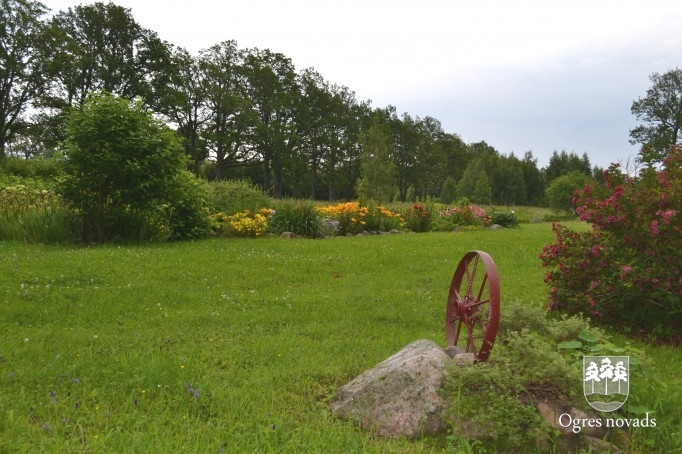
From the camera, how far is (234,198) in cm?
1472

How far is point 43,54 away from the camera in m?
30.3

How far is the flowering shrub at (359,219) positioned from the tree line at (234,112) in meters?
8.32

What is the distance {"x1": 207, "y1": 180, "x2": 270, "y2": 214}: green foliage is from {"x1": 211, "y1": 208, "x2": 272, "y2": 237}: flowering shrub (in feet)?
2.14

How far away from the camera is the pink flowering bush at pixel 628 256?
15.9 ft

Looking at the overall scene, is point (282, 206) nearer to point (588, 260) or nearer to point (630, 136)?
point (588, 260)

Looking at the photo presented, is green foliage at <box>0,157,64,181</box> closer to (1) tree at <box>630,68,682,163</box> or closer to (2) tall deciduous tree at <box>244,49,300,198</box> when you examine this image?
(2) tall deciduous tree at <box>244,49,300,198</box>

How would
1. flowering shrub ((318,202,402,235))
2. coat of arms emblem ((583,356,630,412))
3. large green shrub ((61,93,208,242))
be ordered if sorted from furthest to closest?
flowering shrub ((318,202,402,235)), large green shrub ((61,93,208,242)), coat of arms emblem ((583,356,630,412))

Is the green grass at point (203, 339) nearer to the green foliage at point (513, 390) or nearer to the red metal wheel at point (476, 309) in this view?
the green foliage at point (513, 390)

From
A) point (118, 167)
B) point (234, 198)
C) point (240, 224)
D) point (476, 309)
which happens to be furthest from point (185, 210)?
point (476, 309)

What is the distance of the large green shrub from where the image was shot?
9898 millimetres

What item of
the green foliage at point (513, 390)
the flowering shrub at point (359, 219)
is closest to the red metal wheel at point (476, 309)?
the green foliage at point (513, 390)

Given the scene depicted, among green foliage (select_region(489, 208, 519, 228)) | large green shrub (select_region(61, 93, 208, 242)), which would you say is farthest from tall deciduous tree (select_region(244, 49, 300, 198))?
large green shrub (select_region(61, 93, 208, 242))

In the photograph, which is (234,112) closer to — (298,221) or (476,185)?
(476,185)

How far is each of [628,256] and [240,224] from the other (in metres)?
9.45
